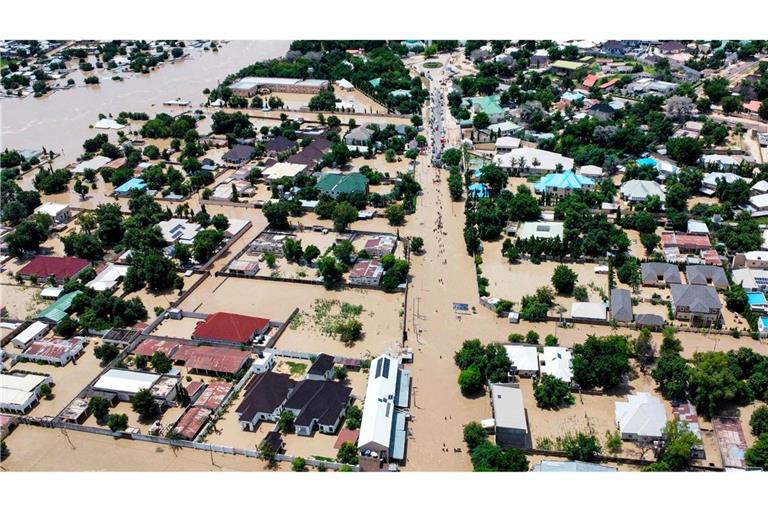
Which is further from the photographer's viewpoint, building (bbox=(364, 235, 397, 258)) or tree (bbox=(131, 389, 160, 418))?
building (bbox=(364, 235, 397, 258))

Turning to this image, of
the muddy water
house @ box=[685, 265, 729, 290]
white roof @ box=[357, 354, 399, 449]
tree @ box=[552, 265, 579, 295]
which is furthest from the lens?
the muddy water

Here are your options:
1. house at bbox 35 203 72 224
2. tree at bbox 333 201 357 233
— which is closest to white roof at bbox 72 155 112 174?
house at bbox 35 203 72 224

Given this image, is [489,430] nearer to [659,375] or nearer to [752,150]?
[659,375]

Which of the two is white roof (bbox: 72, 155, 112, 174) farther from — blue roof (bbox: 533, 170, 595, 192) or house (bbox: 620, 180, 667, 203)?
house (bbox: 620, 180, 667, 203)

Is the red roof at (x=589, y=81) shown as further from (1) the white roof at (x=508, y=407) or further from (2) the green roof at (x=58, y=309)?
(2) the green roof at (x=58, y=309)

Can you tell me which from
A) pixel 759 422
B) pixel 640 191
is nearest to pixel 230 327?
pixel 759 422

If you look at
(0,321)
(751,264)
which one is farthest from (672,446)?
(0,321)

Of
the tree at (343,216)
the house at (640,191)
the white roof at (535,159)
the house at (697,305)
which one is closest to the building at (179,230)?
the tree at (343,216)
